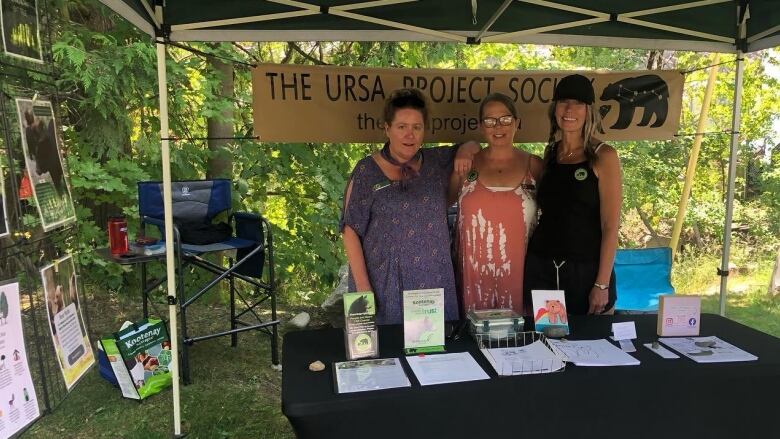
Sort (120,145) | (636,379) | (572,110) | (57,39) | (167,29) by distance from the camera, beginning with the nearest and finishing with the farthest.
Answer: (636,379), (572,110), (167,29), (57,39), (120,145)

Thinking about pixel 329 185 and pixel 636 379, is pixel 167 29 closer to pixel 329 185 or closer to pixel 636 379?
Answer: pixel 636 379

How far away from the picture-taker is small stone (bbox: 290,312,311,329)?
3.87 metres

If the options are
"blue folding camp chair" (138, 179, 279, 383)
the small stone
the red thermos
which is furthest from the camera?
the small stone

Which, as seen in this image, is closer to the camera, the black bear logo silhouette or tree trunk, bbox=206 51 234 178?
the black bear logo silhouette

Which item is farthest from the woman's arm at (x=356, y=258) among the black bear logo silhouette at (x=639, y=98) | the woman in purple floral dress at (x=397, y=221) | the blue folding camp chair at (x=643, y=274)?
the blue folding camp chair at (x=643, y=274)

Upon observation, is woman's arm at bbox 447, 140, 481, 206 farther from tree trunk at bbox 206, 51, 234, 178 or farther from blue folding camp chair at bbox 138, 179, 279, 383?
tree trunk at bbox 206, 51, 234, 178

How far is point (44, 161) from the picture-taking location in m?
2.16

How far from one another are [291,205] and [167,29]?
8.50 feet

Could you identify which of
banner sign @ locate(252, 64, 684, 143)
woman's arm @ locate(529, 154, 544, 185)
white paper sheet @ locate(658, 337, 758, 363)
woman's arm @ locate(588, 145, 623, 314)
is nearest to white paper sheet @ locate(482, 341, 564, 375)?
white paper sheet @ locate(658, 337, 758, 363)

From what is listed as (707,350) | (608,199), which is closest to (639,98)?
(608,199)

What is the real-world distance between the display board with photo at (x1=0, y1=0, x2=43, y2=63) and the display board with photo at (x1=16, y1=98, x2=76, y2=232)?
20cm

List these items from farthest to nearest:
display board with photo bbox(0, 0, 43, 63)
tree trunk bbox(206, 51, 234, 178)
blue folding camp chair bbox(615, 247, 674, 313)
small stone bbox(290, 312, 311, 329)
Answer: tree trunk bbox(206, 51, 234, 178) → small stone bbox(290, 312, 311, 329) → blue folding camp chair bbox(615, 247, 674, 313) → display board with photo bbox(0, 0, 43, 63)

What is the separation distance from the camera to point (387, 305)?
184cm

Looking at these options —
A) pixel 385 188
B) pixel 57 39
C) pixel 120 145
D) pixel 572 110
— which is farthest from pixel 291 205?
pixel 572 110
